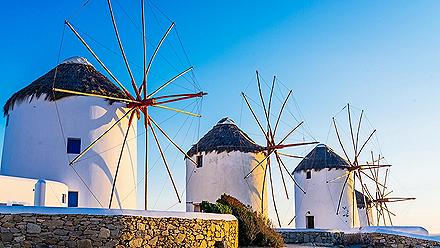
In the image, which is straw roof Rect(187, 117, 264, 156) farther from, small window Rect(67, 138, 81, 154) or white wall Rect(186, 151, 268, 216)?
small window Rect(67, 138, 81, 154)

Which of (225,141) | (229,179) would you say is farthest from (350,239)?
(225,141)

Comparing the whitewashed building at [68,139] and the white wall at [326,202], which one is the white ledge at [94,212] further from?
the white wall at [326,202]

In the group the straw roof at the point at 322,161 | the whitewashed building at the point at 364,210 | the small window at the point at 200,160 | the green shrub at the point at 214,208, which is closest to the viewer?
the green shrub at the point at 214,208

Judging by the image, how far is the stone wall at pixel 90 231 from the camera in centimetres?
1177

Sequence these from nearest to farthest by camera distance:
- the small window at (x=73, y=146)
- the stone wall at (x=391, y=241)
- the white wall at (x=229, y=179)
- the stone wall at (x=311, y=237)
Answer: the small window at (x=73, y=146)
the stone wall at (x=391, y=241)
the stone wall at (x=311, y=237)
the white wall at (x=229, y=179)

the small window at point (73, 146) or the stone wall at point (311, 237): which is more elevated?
the small window at point (73, 146)

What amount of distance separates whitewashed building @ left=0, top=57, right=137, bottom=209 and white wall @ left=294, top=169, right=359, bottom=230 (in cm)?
1624

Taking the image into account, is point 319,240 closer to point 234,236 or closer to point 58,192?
point 234,236

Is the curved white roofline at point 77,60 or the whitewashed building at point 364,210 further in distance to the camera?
the whitewashed building at point 364,210

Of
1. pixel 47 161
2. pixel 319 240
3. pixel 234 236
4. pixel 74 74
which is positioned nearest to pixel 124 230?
pixel 234 236

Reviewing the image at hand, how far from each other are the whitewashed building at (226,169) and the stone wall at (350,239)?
3.22 meters

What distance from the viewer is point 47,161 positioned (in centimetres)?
1706

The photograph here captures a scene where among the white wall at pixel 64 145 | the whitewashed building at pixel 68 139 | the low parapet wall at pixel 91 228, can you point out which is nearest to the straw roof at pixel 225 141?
the whitewashed building at pixel 68 139

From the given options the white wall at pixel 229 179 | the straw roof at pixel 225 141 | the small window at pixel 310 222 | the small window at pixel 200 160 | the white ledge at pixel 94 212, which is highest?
the straw roof at pixel 225 141
